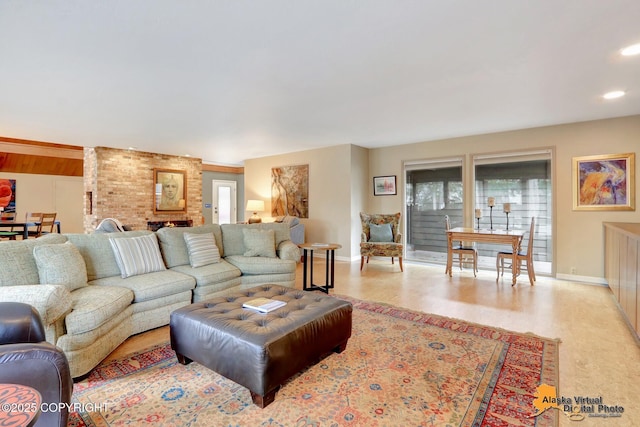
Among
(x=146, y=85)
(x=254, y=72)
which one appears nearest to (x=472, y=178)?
(x=254, y=72)

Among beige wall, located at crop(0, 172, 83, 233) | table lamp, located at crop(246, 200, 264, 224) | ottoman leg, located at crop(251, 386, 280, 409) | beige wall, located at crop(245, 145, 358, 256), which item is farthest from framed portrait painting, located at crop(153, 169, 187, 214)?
ottoman leg, located at crop(251, 386, 280, 409)

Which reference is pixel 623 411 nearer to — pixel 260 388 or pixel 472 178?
pixel 260 388

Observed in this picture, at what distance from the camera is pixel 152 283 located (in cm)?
273

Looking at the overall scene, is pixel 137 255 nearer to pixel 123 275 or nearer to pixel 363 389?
pixel 123 275

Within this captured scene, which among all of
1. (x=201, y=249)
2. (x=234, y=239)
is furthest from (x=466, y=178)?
(x=201, y=249)

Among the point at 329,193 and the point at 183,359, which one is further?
the point at 329,193

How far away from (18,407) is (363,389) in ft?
5.23

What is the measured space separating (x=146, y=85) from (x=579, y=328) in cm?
487

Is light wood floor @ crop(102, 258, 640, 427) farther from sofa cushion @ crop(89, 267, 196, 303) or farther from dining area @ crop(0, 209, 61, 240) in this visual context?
dining area @ crop(0, 209, 61, 240)

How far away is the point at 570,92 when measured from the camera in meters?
3.40

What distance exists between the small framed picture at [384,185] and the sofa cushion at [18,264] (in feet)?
18.1

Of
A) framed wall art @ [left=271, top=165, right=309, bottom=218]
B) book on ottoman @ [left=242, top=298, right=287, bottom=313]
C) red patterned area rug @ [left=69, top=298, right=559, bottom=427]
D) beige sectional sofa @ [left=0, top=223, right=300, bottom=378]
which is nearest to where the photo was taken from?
red patterned area rug @ [left=69, top=298, right=559, bottom=427]

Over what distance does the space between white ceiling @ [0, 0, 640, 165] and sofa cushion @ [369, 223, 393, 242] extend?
179cm

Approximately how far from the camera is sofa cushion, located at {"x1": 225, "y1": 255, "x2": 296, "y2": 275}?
3.60m
